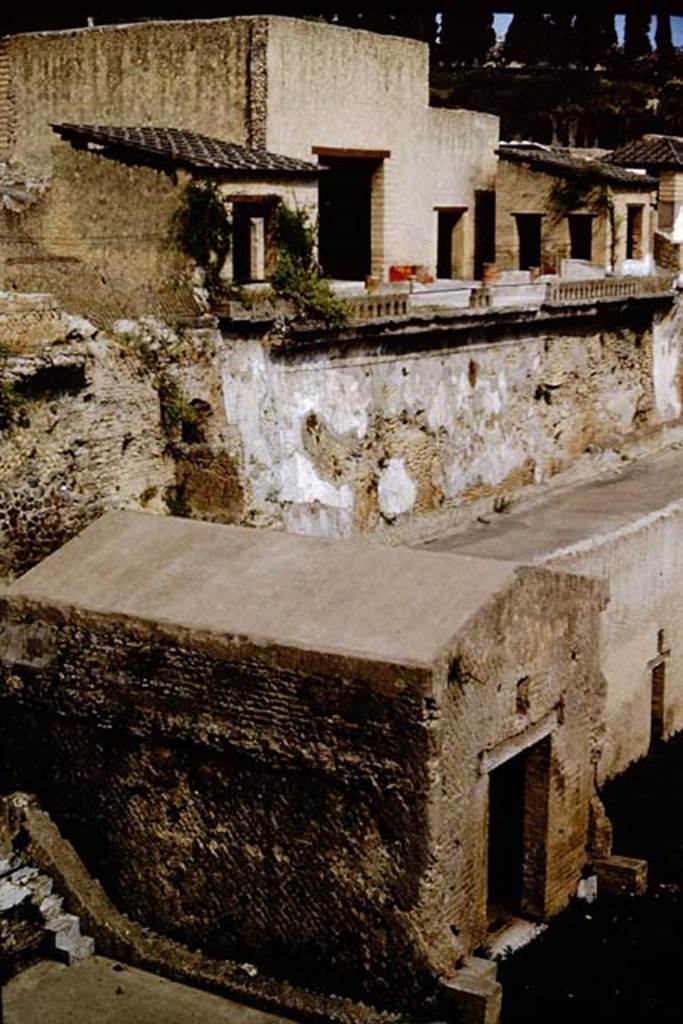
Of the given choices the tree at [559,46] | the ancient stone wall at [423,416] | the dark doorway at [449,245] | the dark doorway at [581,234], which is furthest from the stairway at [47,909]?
the tree at [559,46]

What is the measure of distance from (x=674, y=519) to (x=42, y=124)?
9.22 m

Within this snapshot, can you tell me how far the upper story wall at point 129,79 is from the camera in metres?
15.1

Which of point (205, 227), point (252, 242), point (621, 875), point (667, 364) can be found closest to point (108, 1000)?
point (621, 875)

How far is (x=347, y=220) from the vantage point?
59.6 ft

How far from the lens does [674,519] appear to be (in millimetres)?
12734

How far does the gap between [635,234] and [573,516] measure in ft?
22.2

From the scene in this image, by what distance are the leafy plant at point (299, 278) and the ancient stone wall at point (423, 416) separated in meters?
0.35

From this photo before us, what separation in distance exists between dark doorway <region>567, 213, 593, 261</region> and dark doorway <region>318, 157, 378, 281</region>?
2.90 m

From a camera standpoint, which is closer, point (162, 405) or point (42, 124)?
point (162, 405)

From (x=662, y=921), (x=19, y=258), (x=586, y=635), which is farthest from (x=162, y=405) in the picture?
(x=662, y=921)

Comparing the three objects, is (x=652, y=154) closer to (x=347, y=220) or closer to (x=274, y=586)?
(x=347, y=220)

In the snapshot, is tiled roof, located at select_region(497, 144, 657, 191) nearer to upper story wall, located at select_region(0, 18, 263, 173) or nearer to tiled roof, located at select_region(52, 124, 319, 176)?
upper story wall, located at select_region(0, 18, 263, 173)

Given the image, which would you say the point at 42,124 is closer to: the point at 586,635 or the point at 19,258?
the point at 19,258

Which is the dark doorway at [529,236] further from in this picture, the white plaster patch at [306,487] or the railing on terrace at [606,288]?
the white plaster patch at [306,487]
